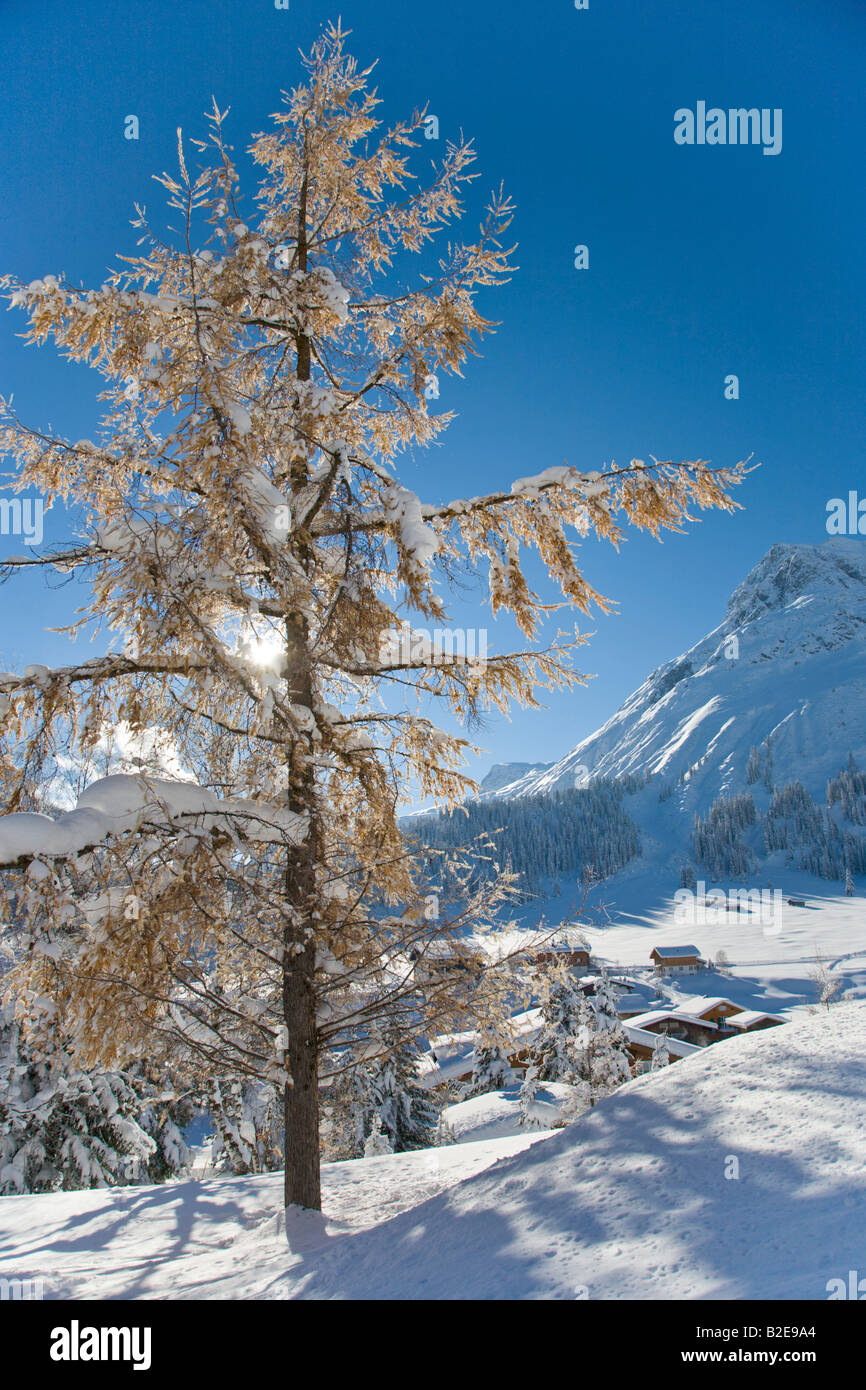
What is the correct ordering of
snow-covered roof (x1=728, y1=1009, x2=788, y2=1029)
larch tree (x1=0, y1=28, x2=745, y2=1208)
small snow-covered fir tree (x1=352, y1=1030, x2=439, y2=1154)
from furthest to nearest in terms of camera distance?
snow-covered roof (x1=728, y1=1009, x2=788, y2=1029) → small snow-covered fir tree (x1=352, y1=1030, x2=439, y2=1154) → larch tree (x1=0, y1=28, x2=745, y2=1208)

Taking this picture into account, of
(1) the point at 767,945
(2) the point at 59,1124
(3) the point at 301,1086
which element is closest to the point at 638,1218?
(3) the point at 301,1086

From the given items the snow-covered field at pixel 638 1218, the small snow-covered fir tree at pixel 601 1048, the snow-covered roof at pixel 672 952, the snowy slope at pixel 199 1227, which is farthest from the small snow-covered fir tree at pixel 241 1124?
the snow-covered roof at pixel 672 952

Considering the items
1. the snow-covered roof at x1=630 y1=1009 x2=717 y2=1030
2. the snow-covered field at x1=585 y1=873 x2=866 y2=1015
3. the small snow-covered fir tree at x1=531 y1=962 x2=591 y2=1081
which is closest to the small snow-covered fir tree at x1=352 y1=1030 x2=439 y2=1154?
the small snow-covered fir tree at x1=531 y1=962 x2=591 y2=1081

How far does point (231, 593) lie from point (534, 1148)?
4499 millimetres

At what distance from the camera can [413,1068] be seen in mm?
21750

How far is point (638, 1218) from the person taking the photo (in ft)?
9.73

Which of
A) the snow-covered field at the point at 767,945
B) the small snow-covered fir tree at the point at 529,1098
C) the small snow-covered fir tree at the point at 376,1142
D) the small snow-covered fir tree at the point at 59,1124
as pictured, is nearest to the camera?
the small snow-covered fir tree at the point at 59,1124

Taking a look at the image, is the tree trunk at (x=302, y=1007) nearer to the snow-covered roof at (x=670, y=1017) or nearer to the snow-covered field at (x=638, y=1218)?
the snow-covered field at (x=638, y=1218)

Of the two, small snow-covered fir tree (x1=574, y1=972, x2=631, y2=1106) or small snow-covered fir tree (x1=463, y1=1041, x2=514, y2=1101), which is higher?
small snow-covered fir tree (x1=574, y1=972, x2=631, y2=1106)

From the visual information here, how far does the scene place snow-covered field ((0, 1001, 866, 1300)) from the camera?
2.53 metres

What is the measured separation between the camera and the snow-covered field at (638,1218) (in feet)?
8.29

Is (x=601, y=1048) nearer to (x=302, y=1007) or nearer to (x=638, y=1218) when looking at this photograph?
(x=302, y=1007)

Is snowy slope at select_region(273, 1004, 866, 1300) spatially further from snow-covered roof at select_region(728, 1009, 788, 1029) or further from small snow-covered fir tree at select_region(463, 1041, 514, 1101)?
snow-covered roof at select_region(728, 1009, 788, 1029)

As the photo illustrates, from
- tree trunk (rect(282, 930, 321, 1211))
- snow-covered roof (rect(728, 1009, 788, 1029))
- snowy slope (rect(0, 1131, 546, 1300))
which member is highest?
tree trunk (rect(282, 930, 321, 1211))
